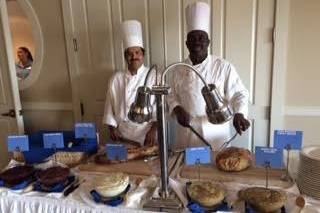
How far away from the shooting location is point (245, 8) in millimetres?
1784

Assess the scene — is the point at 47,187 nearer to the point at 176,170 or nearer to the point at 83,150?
the point at 83,150

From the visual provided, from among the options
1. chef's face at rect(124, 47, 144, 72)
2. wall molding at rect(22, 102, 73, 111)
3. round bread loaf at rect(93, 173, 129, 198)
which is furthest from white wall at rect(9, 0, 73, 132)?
round bread loaf at rect(93, 173, 129, 198)

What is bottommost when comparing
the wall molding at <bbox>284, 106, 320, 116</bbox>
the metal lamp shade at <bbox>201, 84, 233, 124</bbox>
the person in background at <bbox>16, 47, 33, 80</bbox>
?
the wall molding at <bbox>284, 106, 320, 116</bbox>

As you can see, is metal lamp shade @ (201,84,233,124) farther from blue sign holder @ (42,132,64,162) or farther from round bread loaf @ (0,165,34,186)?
round bread loaf @ (0,165,34,186)

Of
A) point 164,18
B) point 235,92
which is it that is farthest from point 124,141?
point 164,18

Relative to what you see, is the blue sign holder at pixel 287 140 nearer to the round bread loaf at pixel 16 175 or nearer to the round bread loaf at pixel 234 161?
the round bread loaf at pixel 234 161

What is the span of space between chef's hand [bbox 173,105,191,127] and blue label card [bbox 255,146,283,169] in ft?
1.68

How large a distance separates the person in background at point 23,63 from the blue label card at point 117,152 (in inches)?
56.0

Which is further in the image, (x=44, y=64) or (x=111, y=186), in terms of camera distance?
(x=44, y=64)

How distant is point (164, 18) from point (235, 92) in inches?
27.6

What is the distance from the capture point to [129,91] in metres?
1.75

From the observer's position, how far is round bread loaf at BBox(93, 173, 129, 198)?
103 centimetres

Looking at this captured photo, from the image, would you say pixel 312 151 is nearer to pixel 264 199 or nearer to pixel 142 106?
pixel 264 199

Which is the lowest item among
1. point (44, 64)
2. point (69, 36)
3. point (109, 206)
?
point (109, 206)
